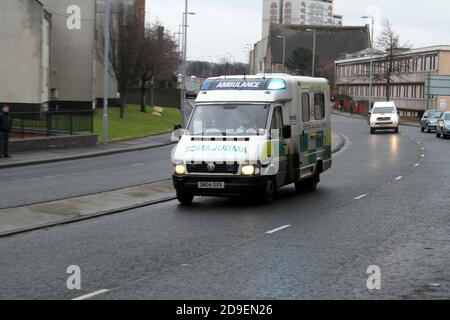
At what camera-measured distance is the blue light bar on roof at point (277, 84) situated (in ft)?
49.9

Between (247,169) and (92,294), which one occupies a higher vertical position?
(247,169)

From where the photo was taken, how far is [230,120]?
48.6 feet

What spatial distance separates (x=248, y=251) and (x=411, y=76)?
80.1 m

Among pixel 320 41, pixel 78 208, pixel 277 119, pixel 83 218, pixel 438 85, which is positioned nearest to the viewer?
pixel 83 218

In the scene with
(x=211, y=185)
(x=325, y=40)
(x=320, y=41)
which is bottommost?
(x=211, y=185)

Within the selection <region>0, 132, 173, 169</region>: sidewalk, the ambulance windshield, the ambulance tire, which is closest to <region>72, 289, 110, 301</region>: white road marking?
the ambulance windshield

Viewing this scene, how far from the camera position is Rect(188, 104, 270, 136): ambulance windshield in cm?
1457

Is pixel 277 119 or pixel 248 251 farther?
pixel 277 119

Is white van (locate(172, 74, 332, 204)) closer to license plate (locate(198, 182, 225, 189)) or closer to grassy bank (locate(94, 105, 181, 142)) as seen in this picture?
license plate (locate(198, 182, 225, 189))

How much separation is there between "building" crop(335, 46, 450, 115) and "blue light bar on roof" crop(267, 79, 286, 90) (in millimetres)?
58999

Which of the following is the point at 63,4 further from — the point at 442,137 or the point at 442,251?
the point at 442,251

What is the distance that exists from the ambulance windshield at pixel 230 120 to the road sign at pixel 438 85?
185 feet

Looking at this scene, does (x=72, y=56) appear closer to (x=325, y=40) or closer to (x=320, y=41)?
(x=320, y=41)

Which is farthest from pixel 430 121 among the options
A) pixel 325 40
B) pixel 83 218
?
pixel 325 40
